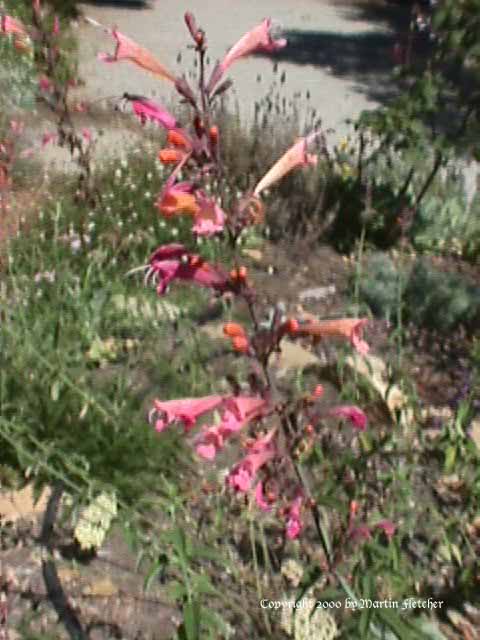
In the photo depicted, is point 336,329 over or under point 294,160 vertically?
under

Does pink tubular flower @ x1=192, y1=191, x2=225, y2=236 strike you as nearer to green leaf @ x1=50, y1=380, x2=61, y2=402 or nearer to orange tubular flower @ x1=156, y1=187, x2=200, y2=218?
orange tubular flower @ x1=156, y1=187, x2=200, y2=218

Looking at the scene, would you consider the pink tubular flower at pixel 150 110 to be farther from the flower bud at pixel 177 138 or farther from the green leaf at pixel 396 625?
the green leaf at pixel 396 625

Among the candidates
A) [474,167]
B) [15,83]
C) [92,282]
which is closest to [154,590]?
[92,282]

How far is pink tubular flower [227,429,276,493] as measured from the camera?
2449mm

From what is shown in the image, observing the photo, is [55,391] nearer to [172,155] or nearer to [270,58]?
[172,155]

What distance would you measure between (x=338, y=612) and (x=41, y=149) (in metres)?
4.84

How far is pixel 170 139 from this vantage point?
7.04ft

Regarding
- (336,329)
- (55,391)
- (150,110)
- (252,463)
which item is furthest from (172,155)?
(55,391)

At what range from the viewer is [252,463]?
2.46 metres

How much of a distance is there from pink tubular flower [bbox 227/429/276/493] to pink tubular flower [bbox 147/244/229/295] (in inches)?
16.3

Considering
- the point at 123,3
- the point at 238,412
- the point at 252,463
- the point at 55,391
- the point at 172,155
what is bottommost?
the point at 123,3

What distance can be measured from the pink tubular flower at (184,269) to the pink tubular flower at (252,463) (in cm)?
41

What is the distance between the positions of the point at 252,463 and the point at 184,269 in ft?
1.71

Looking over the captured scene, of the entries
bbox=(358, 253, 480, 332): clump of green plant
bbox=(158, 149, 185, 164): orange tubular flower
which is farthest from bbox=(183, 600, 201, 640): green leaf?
bbox=(358, 253, 480, 332): clump of green plant
